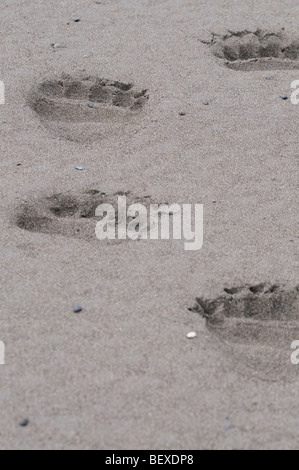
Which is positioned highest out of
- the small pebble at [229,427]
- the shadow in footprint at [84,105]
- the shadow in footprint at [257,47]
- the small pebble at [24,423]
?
the shadow in footprint at [257,47]

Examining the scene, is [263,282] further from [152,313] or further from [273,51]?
[273,51]

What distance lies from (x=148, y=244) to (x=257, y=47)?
2.05m

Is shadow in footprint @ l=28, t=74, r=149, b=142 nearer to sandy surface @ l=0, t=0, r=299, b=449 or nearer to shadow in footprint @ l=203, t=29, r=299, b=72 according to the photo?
sandy surface @ l=0, t=0, r=299, b=449

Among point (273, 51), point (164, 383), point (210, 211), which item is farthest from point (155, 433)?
point (273, 51)

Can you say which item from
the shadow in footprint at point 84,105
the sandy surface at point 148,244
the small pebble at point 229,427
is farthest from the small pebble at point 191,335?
the shadow in footprint at point 84,105

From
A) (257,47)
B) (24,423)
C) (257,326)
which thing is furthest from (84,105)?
(24,423)

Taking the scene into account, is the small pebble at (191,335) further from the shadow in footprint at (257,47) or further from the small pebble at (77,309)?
the shadow in footprint at (257,47)

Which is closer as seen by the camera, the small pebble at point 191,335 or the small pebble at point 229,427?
the small pebble at point 229,427

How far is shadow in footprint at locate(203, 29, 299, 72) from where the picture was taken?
15.4ft

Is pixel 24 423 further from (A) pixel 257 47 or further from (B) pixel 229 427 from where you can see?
(A) pixel 257 47

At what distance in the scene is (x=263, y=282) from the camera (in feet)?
10.0

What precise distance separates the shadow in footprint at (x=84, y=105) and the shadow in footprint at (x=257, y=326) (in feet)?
4.66

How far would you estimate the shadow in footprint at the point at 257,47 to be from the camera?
15.4 ft

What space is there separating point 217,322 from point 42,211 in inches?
40.2
